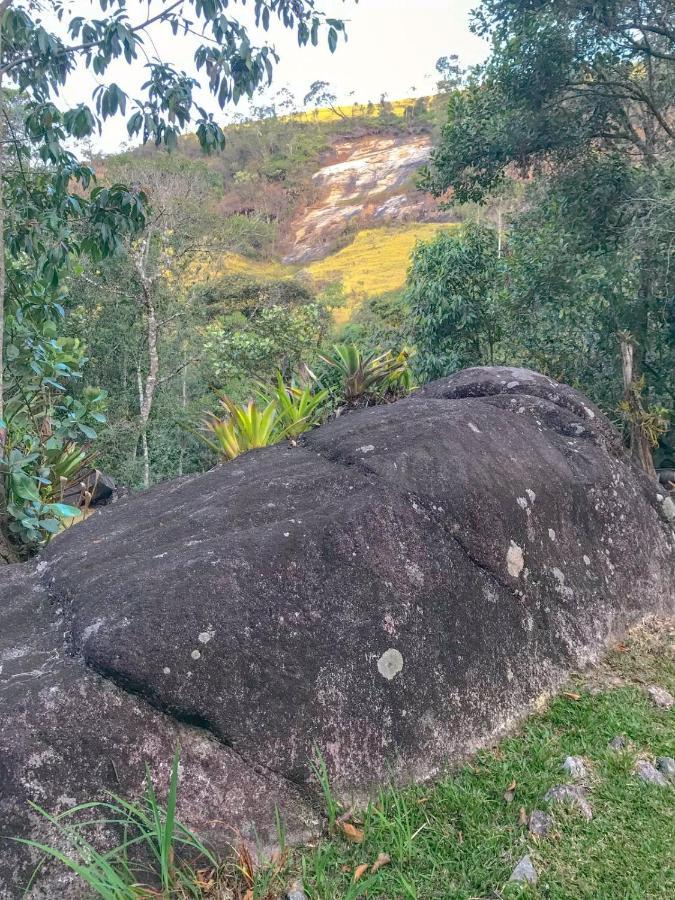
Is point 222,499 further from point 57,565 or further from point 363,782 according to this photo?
point 363,782

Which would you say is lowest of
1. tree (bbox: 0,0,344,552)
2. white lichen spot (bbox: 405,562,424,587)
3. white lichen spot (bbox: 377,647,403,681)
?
white lichen spot (bbox: 377,647,403,681)

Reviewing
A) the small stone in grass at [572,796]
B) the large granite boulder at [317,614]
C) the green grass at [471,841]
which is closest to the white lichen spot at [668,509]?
the large granite boulder at [317,614]

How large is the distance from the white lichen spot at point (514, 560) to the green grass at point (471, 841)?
2.56 ft

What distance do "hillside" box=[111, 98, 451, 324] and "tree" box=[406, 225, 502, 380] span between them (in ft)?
138

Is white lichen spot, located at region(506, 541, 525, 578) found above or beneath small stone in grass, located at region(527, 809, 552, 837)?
above

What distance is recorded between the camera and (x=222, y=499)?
11.9 ft

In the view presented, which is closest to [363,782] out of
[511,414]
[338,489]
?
[338,489]

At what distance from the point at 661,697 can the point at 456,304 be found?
8555 millimetres

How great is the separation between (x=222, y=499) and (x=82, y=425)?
1.95 metres

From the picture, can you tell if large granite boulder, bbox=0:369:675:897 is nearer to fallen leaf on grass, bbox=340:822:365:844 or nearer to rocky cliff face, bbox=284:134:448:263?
fallen leaf on grass, bbox=340:822:365:844

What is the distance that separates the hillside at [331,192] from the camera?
207ft

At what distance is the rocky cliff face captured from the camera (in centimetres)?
7031

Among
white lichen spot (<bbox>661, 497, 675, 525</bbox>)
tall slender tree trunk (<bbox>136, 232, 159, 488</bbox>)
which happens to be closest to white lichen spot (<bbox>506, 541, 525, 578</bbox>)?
white lichen spot (<bbox>661, 497, 675, 525</bbox>)

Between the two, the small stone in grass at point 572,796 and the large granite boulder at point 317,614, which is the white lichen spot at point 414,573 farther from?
the small stone in grass at point 572,796
